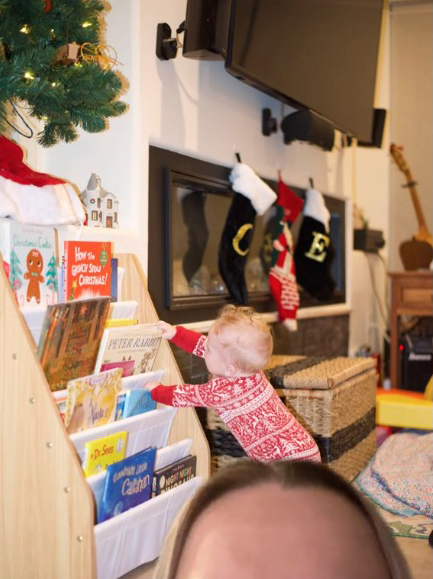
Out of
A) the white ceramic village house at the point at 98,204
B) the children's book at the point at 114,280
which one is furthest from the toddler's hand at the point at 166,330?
the white ceramic village house at the point at 98,204

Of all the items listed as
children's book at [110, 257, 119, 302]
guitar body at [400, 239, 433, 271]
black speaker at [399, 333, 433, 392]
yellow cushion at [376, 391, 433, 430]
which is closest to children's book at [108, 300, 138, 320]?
children's book at [110, 257, 119, 302]

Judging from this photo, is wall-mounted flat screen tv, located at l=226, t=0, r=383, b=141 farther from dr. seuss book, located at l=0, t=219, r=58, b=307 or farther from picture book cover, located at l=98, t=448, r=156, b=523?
picture book cover, located at l=98, t=448, r=156, b=523

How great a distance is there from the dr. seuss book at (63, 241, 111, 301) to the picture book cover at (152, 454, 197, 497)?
482mm

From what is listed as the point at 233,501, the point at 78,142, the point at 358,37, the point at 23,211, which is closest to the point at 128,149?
the point at 78,142

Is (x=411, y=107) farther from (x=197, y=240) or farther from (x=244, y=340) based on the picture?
(x=244, y=340)

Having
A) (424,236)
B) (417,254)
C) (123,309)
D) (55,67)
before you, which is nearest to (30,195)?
(55,67)

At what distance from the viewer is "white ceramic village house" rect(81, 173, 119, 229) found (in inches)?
80.6

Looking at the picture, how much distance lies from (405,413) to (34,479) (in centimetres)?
210

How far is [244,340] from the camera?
1.78 m

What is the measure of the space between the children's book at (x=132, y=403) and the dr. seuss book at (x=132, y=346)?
0.25 feet

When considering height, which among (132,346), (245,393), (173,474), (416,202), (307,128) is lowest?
(173,474)

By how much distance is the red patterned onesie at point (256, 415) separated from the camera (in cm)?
179

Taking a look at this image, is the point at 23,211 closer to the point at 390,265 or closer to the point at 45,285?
the point at 45,285

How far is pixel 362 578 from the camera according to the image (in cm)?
29
